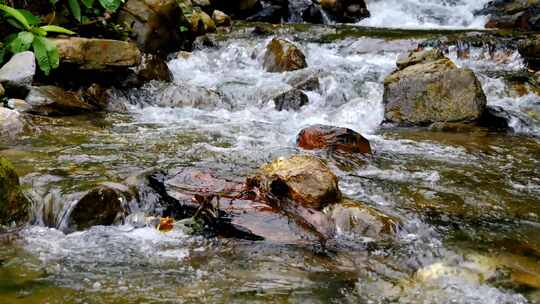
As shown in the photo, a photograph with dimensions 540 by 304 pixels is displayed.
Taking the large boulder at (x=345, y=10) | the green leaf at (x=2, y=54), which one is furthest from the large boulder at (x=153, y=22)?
the large boulder at (x=345, y=10)

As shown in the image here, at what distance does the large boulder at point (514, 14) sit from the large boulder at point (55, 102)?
11.6m

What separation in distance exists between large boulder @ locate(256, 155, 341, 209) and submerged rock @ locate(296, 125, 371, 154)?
1.95m

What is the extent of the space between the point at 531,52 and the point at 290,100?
5.36 meters

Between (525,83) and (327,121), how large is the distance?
384 centimetres

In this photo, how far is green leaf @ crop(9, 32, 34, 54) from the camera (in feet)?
27.7

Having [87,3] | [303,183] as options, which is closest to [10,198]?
[303,183]

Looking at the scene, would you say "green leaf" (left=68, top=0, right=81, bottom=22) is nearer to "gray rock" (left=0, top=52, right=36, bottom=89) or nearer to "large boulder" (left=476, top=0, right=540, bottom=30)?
"gray rock" (left=0, top=52, right=36, bottom=89)

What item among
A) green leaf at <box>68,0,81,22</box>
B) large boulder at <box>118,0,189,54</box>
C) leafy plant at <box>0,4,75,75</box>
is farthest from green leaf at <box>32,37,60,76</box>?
large boulder at <box>118,0,189,54</box>

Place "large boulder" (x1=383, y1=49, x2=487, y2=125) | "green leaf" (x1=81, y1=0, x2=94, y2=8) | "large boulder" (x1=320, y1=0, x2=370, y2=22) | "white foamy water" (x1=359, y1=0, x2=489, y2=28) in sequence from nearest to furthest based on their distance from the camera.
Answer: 1. "large boulder" (x1=383, y1=49, x2=487, y2=125)
2. "green leaf" (x1=81, y1=0, x2=94, y2=8)
3. "white foamy water" (x1=359, y1=0, x2=489, y2=28)
4. "large boulder" (x1=320, y1=0, x2=370, y2=22)

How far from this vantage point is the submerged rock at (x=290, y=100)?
980 cm

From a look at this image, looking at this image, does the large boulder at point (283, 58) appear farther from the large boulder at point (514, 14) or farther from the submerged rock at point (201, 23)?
the large boulder at point (514, 14)

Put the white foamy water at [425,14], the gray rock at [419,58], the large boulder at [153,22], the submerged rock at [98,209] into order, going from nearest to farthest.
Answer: the submerged rock at [98,209] → the gray rock at [419,58] → the large boulder at [153,22] → the white foamy water at [425,14]

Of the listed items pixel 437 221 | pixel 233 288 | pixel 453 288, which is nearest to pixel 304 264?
pixel 233 288

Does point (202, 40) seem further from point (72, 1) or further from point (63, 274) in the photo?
point (63, 274)
